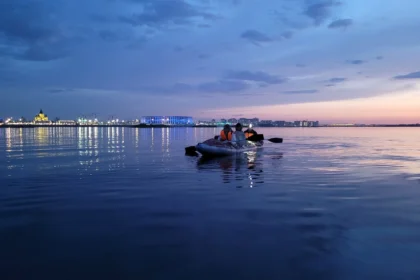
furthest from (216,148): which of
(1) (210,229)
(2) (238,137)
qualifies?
(1) (210,229)

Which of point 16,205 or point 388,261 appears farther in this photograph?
point 16,205

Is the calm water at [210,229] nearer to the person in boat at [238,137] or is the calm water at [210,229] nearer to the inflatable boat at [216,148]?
the inflatable boat at [216,148]

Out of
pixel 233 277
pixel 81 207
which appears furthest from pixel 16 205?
pixel 233 277

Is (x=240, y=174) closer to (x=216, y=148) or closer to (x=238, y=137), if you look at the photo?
(x=216, y=148)

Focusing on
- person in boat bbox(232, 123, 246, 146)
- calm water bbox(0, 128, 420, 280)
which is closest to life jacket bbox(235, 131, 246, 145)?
person in boat bbox(232, 123, 246, 146)

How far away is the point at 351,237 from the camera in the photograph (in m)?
7.89

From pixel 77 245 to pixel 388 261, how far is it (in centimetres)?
646

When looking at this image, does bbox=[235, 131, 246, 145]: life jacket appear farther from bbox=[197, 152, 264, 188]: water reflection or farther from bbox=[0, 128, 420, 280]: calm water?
bbox=[0, 128, 420, 280]: calm water

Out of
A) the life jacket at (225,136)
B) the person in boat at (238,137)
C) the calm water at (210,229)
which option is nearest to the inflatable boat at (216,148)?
the person in boat at (238,137)

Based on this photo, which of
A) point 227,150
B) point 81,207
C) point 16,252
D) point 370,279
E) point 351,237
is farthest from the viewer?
point 227,150

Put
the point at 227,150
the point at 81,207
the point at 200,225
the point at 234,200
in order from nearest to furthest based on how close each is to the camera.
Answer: the point at 200,225, the point at 81,207, the point at 234,200, the point at 227,150

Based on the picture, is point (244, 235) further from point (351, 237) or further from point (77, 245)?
point (77, 245)

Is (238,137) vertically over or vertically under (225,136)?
under

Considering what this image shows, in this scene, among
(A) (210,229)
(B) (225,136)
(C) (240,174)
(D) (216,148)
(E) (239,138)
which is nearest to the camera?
(A) (210,229)
